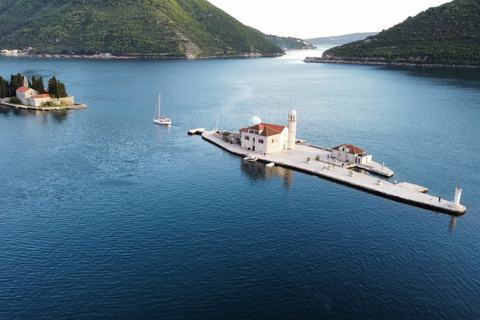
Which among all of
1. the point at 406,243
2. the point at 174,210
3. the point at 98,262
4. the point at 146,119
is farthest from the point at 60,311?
the point at 146,119

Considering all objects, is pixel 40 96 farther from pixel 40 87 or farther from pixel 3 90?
pixel 3 90

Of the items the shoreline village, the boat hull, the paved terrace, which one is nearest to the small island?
the boat hull

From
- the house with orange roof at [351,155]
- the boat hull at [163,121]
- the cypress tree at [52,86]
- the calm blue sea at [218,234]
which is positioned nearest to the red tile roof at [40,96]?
the cypress tree at [52,86]

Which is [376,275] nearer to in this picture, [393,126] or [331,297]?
[331,297]

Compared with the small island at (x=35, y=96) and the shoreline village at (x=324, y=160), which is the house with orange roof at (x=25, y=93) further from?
the shoreline village at (x=324, y=160)

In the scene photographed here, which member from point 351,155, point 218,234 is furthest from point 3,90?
point 218,234

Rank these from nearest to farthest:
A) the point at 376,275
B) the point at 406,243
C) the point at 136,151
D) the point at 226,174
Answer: the point at 376,275
the point at 406,243
the point at 226,174
the point at 136,151
